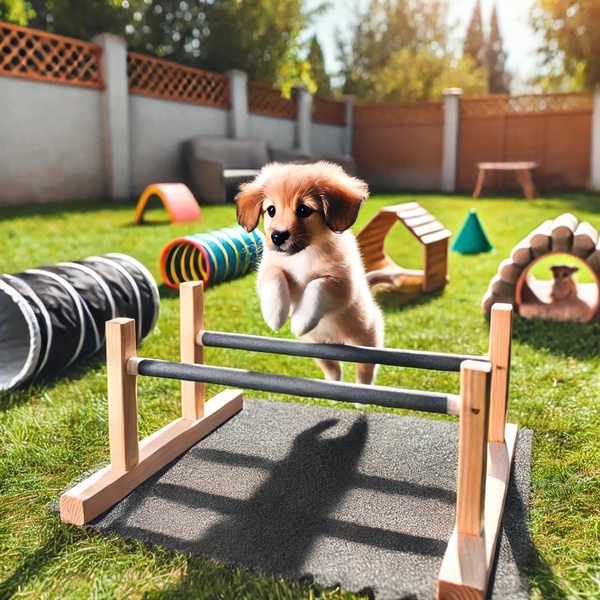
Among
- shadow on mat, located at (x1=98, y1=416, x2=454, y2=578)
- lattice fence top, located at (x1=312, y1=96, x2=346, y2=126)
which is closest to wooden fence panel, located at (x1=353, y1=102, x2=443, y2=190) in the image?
lattice fence top, located at (x1=312, y1=96, x2=346, y2=126)

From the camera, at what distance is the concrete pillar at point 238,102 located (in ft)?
43.8

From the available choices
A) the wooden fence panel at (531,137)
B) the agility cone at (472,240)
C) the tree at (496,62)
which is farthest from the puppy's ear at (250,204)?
the tree at (496,62)

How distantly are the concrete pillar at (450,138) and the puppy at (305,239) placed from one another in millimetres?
14742

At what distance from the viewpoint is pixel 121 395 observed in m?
2.23

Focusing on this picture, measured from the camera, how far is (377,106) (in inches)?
665

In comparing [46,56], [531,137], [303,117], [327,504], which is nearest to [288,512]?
[327,504]

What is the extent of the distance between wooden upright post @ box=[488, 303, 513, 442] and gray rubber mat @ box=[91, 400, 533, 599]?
20cm

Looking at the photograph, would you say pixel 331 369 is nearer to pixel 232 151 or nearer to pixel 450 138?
pixel 232 151

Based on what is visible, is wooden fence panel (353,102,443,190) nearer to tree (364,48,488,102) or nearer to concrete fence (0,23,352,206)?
concrete fence (0,23,352,206)

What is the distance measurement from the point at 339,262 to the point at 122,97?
1009 centimetres

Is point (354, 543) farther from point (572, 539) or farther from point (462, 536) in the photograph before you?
point (572, 539)

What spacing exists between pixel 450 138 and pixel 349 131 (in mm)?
2851

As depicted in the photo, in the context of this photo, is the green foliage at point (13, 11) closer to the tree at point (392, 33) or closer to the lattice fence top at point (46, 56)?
the lattice fence top at point (46, 56)

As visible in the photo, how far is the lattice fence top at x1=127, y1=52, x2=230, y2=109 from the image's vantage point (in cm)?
1150
